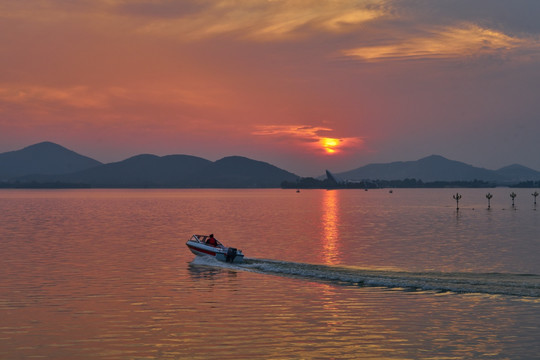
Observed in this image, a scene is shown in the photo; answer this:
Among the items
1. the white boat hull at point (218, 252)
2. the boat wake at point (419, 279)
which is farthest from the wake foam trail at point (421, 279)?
the white boat hull at point (218, 252)

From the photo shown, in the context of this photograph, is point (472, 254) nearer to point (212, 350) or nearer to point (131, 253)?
point (131, 253)

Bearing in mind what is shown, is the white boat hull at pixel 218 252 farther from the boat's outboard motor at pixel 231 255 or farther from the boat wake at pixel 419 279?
the boat wake at pixel 419 279

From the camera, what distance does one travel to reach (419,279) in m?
46.0

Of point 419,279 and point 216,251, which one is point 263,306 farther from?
point 216,251

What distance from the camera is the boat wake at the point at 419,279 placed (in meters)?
41.7

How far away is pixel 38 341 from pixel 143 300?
11063 millimetres

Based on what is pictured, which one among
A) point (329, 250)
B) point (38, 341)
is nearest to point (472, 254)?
point (329, 250)

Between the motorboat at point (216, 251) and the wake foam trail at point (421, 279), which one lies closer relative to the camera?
the wake foam trail at point (421, 279)

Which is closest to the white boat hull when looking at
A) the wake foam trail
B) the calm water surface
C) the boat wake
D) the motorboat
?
the motorboat

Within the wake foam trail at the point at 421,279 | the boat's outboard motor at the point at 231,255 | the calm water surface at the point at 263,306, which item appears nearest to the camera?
the calm water surface at the point at 263,306

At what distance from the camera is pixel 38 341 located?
90.8ft

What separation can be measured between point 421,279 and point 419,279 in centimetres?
17

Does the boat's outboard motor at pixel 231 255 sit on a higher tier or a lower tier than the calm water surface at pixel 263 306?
higher

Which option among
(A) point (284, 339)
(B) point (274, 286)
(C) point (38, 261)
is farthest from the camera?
(C) point (38, 261)
